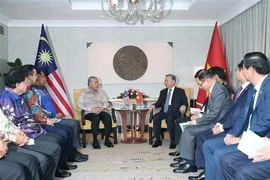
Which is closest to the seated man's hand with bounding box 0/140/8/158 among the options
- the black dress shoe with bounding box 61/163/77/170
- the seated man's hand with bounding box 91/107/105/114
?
the black dress shoe with bounding box 61/163/77/170

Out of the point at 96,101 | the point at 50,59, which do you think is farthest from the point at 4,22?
the point at 96,101

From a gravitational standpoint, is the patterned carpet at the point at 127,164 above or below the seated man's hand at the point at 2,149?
below

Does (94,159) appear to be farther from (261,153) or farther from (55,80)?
(261,153)

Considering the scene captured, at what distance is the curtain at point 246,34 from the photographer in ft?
14.5

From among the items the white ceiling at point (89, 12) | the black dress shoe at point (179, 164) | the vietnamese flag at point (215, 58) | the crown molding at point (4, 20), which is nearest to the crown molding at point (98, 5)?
the white ceiling at point (89, 12)

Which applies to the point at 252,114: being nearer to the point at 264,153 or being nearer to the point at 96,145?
the point at 264,153

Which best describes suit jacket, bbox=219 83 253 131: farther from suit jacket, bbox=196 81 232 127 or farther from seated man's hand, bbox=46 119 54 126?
seated man's hand, bbox=46 119 54 126

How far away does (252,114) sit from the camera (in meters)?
2.64

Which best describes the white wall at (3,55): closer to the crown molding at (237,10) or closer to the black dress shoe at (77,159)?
the black dress shoe at (77,159)

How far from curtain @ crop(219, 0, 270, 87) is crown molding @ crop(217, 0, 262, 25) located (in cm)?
6

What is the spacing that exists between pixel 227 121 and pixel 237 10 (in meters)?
2.89

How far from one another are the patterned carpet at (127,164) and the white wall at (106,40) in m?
1.81

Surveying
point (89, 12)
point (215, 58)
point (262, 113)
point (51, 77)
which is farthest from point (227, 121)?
point (51, 77)

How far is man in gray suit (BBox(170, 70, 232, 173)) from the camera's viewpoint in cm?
354
